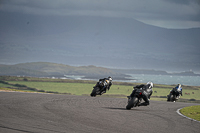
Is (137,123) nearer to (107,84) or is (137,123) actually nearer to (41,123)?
(41,123)

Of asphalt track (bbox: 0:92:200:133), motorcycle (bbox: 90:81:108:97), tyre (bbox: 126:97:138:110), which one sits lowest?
asphalt track (bbox: 0:92:200:133)

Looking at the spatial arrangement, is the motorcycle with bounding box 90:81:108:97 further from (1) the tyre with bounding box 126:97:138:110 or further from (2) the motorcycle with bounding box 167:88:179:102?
(1) the tyre with bounding box 126:97:138:110

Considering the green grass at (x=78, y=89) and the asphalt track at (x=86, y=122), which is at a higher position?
the green grass at (x=78, y=89)

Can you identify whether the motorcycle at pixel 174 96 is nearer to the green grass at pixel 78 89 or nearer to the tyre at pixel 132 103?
the tyre at pixel 132 103

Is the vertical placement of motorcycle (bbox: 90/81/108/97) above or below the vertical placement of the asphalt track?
above

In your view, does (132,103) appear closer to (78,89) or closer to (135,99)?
(135,99)

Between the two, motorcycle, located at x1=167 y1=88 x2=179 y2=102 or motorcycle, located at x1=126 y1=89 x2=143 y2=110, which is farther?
motorcycle, located at x1=167 y1=88 x2=179 y2=102

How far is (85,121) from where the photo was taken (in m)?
16.2

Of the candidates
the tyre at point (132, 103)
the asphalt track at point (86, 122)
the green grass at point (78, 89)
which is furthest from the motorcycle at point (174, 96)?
the green grass at point (78, 89)

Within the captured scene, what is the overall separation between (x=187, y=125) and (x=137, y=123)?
2.20 m

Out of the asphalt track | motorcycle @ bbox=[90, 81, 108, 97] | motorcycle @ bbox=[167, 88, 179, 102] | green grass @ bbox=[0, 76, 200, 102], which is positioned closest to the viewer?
the asphalt track

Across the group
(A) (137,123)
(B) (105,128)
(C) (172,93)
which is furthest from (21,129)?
(C) (172,93)

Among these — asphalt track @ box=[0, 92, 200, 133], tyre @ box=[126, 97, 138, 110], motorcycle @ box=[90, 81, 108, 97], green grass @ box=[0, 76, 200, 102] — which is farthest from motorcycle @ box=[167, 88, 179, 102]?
green grass @ box=[0, 76, 200, 102]

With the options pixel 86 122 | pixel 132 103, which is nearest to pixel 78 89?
pixel 132 103
